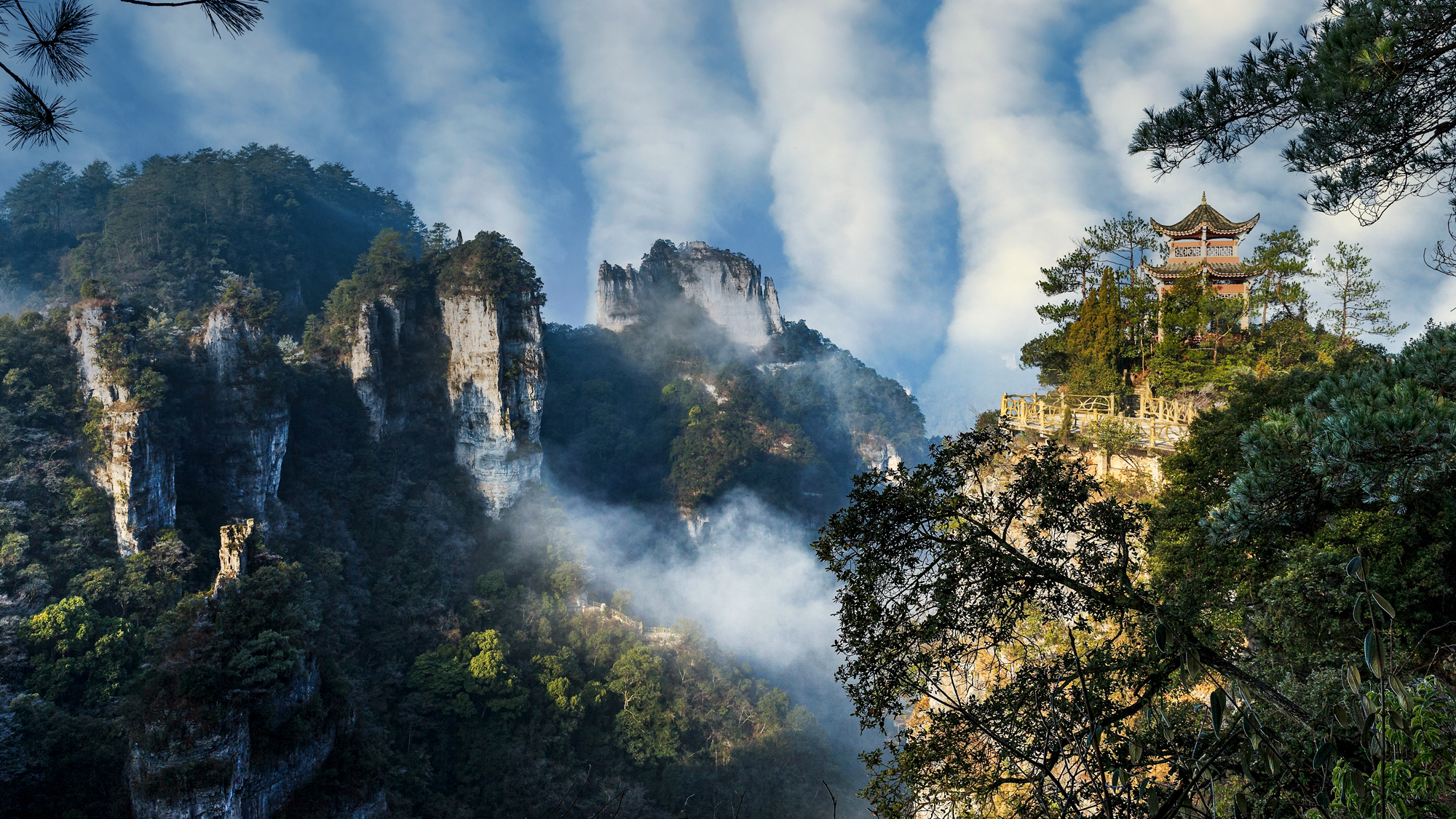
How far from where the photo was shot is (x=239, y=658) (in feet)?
40.9

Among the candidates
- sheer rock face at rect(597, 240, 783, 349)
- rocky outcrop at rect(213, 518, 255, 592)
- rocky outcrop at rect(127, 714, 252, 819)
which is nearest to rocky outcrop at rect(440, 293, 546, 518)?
rocky outcrop at rect(213, 518, 255, 592)

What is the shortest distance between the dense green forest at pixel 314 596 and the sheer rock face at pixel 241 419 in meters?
0.43

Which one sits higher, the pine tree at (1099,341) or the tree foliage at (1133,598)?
the pine tree at (1099,341)

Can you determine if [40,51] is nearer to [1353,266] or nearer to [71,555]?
[1353,266]

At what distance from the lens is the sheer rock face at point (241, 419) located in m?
21.1

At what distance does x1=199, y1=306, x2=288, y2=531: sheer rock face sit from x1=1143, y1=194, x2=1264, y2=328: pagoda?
1039 inches

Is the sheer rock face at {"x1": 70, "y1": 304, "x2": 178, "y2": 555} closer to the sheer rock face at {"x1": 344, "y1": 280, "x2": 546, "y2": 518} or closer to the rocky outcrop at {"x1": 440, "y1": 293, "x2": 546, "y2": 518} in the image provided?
the sheer rock face at {"x1": 344, "y1": 280, "x2": 546, "y2": 518}

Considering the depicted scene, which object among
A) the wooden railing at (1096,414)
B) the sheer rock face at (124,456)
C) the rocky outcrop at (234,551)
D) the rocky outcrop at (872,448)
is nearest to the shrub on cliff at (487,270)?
the sheer rock face at (124,456)

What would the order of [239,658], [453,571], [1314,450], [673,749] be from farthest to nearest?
1. [453,571]
2. [673,749]
3. [239,658]
4. [1314,450]

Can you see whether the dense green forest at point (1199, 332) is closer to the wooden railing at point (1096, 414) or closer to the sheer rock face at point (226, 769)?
the wooden railing at point (1096, 414)

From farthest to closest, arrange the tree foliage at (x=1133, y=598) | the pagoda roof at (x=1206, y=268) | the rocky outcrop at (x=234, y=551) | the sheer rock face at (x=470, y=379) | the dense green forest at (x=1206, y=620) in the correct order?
the sheer rock face at (x=470, y=379), the pagoda roof at (x=1206, y=268), the rocky outcrop at (x=234, y=551), the tree foliage at (x=1133, y=598), the dense green forest at (x=1206, y=620)

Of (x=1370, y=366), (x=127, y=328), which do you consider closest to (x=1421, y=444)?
(x=1370, y=366)

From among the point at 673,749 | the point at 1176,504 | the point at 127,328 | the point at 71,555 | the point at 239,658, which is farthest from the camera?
the point at 673,749

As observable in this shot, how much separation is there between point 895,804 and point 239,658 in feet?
45.4
